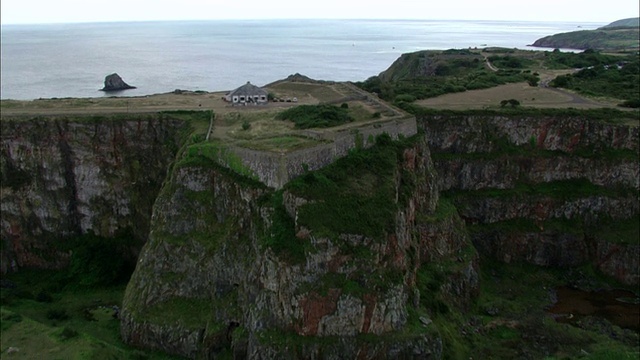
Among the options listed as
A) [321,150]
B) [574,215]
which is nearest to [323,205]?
[321,150]

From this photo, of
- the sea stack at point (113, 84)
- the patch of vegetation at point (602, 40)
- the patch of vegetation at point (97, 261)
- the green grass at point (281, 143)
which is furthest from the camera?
the patch of vegetation at point (602, 40)

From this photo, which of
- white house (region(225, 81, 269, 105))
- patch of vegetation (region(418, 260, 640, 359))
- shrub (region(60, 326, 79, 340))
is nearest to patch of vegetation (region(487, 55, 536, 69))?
white house (region(225, 81, 269, 105))

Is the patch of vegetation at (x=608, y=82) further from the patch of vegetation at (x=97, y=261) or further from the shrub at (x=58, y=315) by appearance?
the shrub at (x=58, y=315)

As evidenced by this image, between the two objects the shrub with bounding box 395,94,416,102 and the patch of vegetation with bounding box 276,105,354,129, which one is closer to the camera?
the patch of vegetation with bounding box 276,105,354,129

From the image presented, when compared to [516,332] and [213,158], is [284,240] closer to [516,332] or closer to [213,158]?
[213,158]

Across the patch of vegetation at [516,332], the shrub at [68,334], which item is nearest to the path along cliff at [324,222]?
the patch of vegetation at [516,332]

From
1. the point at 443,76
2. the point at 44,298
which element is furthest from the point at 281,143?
the point at 443,76

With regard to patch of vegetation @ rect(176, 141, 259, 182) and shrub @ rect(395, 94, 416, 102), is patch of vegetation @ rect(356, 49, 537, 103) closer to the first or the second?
shrub @ rect(395, 94, 416, 102)
